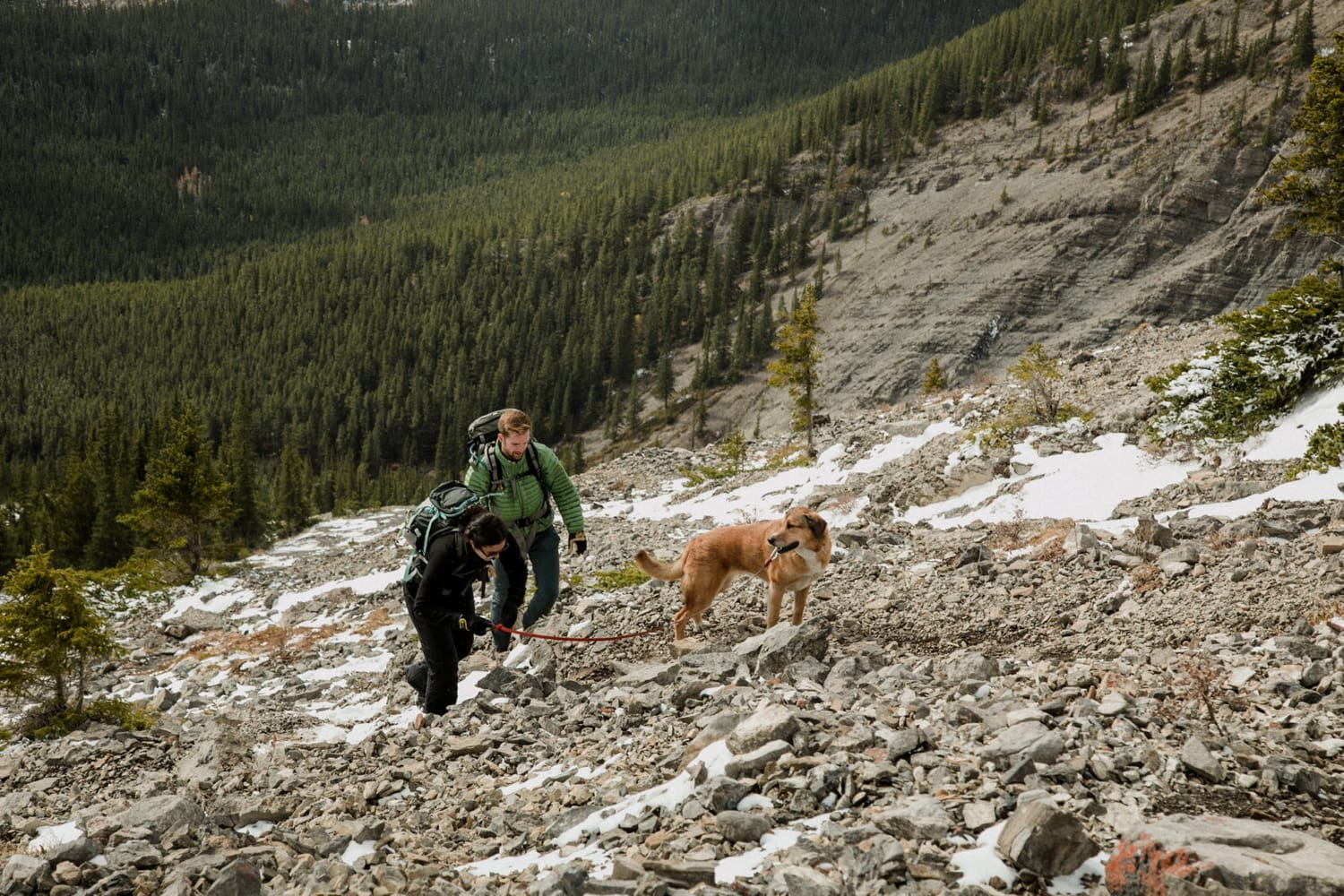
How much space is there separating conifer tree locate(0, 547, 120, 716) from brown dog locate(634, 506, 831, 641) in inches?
477

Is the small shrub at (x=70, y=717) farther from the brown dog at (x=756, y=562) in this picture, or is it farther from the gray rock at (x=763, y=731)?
the gray rock at (x=763, y=731)

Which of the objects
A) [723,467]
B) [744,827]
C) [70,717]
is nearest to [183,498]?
[70,717]

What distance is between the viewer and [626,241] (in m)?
139

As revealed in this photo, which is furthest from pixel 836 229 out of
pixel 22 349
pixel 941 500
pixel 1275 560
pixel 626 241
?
pixel 22 349

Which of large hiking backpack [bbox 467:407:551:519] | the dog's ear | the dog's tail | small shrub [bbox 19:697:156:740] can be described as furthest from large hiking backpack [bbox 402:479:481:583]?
small shrub [bbox 19:697:156:740]

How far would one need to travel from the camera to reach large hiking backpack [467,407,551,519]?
859 cm

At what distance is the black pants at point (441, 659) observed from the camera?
7.63 m

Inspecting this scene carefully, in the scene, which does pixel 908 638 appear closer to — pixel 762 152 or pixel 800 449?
pixel 800 449

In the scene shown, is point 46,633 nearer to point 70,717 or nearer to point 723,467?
point 70,717

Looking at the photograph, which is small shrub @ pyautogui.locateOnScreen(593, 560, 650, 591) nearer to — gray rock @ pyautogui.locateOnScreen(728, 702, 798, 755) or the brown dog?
the brown dog

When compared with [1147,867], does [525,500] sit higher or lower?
lower

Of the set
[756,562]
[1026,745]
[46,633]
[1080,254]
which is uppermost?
[1026,745]

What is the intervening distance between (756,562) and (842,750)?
13.7ft

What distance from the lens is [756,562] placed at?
9.00 m
